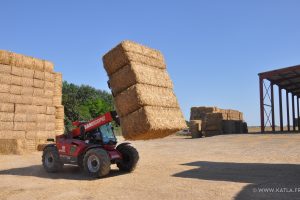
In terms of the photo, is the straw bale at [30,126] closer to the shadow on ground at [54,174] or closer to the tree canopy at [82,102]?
the shadow on ground at [54,174]

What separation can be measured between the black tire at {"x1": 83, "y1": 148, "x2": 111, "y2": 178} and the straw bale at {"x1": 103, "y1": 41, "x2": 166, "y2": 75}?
2.73 metres

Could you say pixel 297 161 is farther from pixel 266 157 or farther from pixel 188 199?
pixel 188 199

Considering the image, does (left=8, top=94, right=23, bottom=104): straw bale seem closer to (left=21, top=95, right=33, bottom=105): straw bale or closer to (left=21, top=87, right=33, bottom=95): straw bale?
(left=21, top=95, right=33, bottom=105): straw bale

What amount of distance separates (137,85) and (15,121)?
35.7ft

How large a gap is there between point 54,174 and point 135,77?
4.55 metres

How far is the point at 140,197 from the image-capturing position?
26.8ft

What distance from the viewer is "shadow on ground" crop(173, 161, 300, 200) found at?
820cm

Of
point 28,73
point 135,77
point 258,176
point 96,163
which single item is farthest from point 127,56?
point 28,73

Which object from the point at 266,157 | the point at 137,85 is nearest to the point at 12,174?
the point at 137,85

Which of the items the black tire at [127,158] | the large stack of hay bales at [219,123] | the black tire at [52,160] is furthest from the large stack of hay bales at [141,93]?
the large stack of hay bales at [219,123]

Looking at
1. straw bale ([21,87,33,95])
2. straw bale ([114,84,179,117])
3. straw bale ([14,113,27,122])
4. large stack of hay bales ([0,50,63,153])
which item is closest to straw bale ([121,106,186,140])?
straw bale ([114,84,179,117])

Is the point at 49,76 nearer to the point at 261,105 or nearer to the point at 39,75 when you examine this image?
the point at 39,75

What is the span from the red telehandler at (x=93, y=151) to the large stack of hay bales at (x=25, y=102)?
6.99 meters

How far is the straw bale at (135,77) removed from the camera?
1136cm
